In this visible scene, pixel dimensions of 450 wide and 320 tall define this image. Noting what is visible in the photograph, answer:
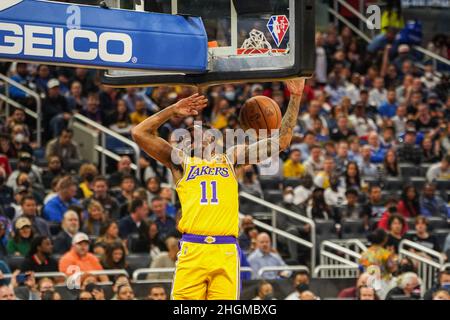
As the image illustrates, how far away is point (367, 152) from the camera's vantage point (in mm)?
18641

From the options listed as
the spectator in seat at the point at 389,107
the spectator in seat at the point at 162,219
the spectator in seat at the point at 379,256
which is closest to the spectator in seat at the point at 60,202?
the spectator in seat at the point at 162,219

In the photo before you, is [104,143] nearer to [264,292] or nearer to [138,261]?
[138,261]

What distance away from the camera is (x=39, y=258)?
542 inches

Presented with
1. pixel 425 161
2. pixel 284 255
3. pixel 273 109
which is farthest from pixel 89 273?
pixel 425 161

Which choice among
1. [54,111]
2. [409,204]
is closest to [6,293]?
[54,111]

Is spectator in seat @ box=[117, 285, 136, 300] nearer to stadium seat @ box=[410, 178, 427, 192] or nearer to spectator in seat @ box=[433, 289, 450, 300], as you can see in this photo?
spectator in seat @ box=[433, 289, 450, 300]

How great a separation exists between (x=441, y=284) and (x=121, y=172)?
16.2 feet

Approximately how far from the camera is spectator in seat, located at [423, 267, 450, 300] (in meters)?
14.0

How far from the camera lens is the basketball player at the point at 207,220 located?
8789 millimetres

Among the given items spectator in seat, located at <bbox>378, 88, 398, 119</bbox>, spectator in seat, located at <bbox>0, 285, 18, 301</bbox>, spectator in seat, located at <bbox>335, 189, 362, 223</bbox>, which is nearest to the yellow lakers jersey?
spectator in seat, located at <bbox>0, 285, 18, 301</bbox>

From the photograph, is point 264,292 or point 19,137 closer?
point 264,292

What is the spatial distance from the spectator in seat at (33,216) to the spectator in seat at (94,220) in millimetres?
675

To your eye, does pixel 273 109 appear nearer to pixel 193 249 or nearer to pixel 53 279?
pixel 193 249

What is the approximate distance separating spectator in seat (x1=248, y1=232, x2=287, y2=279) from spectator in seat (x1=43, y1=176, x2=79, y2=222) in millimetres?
2480
